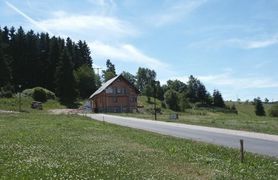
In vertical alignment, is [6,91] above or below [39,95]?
above

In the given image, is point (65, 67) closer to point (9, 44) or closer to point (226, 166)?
point (9, 44)

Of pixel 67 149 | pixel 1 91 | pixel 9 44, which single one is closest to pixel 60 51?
pixel 9 44

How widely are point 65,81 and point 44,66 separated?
65.0 feet

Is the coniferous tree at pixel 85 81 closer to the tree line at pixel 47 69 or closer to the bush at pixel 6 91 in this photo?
the tree line at pixel 47 69

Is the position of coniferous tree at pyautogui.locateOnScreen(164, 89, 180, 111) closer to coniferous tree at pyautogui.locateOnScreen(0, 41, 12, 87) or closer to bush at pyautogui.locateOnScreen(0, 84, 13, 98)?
bush at pyautogui.locateOnScreen(0, 84, 13, 98)

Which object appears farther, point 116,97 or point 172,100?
point 172,100

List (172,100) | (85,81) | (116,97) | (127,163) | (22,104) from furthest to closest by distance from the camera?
(85,81)
(172,100)
(116,97)
(22,104)
(127,163)

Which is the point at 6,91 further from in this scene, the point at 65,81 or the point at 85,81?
the point at 85,81

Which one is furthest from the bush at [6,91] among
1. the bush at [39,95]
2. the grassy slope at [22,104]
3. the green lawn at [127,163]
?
the green lawn at [127,163]

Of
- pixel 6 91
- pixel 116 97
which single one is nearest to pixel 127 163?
pixel 116 97

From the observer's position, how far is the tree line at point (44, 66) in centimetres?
13838

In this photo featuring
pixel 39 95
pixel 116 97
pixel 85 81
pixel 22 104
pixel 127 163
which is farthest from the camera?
pixel 85 81

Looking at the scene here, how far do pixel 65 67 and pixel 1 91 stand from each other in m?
21.7

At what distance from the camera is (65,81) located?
13825cm
